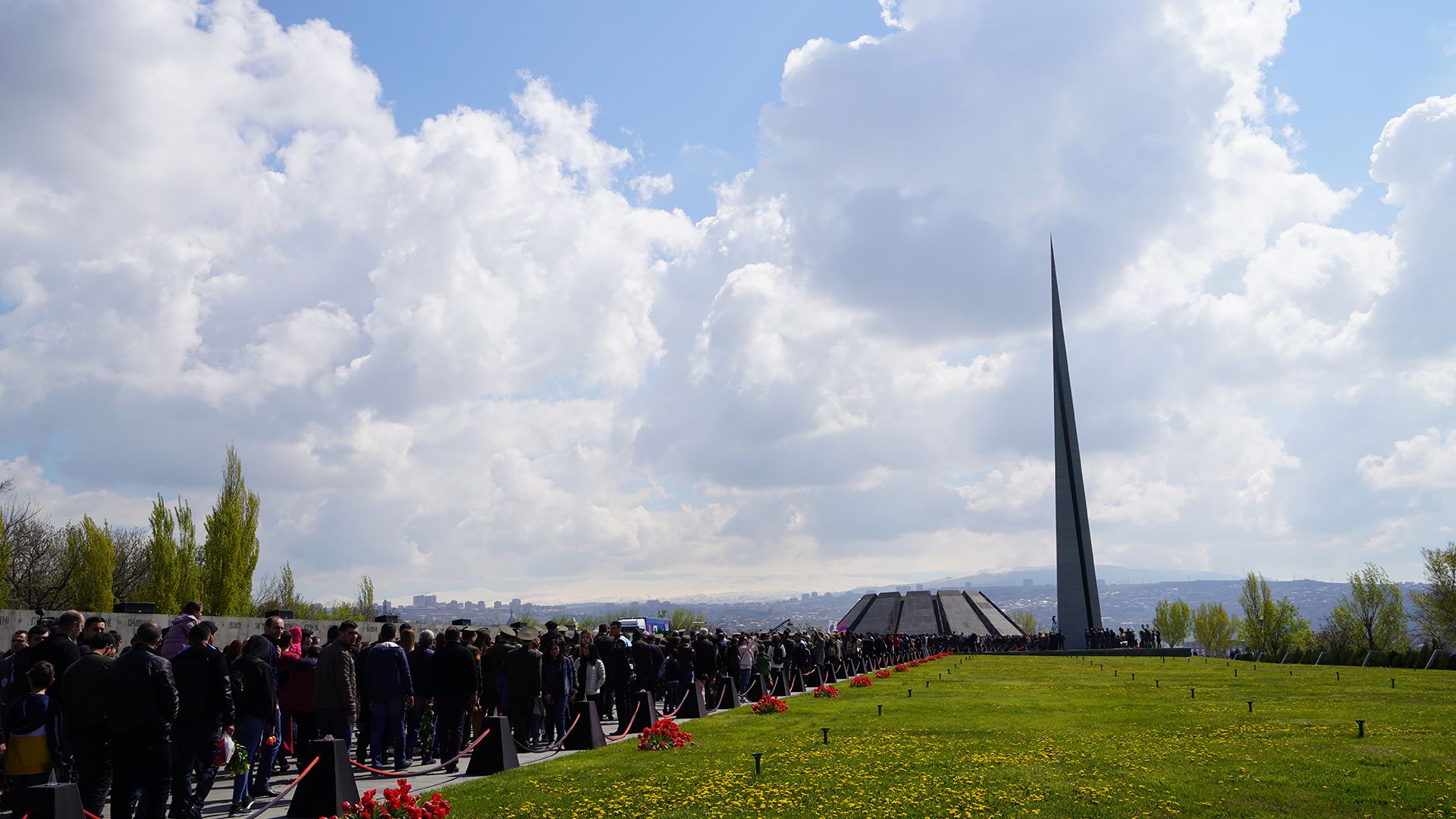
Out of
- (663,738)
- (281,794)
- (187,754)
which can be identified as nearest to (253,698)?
(187,754)

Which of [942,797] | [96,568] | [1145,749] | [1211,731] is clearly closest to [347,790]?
[942,797]

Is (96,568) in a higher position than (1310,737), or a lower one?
higher

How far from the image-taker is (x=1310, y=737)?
51.6 feet

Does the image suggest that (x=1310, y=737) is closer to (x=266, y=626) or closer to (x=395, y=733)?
(x=395, y=733)

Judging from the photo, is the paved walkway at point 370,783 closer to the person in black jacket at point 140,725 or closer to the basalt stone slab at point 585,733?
the basalt stone slab at point 585,733

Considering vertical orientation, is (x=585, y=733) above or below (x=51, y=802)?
below

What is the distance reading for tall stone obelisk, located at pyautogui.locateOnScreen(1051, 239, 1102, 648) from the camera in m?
84.6

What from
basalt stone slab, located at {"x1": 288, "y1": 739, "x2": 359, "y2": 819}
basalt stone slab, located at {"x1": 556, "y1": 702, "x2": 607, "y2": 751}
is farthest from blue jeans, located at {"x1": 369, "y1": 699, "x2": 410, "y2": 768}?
basalt stone slab, located at {"x1": 288, "y1": 739, "x2": 359, "y2": 819}

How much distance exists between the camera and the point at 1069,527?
87.4m

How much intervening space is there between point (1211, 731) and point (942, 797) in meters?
8.45

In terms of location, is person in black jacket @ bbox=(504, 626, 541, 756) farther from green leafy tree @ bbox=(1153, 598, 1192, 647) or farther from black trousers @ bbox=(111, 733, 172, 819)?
green leafy tree @ bbox=(1153, 598, 1192, 647)

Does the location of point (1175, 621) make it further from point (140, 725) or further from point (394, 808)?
point (140, 725)

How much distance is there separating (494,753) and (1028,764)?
741 centimetres

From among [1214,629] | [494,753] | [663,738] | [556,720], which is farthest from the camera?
[1214,629]
